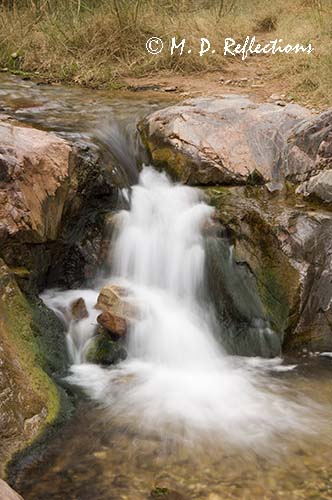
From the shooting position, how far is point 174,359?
13.6ft

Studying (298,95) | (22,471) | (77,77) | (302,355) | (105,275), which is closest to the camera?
(22,471)

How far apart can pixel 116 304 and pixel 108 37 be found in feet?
18.5

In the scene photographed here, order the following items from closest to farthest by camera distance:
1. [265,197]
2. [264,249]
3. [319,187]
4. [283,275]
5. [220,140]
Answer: [283,275] → [264,249] → [319,187] → [265,197] → [220,140]

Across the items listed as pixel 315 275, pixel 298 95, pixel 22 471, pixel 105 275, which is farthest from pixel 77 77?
pixel 22 471

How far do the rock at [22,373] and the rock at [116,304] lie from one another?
440 millimetres

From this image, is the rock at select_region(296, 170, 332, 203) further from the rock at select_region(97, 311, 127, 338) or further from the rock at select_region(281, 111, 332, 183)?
the rock at select_region(97, 311, 127, 338)

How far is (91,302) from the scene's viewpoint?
434cm

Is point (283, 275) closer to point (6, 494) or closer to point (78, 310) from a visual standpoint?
point (78, 310)

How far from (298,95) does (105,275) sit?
3509mm

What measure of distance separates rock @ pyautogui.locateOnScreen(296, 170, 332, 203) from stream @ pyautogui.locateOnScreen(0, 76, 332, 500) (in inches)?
34.0

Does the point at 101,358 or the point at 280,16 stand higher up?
the point at 280,16

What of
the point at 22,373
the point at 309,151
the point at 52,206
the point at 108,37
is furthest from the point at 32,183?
the point at 108,37

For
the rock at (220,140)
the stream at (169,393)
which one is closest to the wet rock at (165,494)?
the stream at (169,393)

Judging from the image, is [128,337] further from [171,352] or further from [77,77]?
[77,77]
